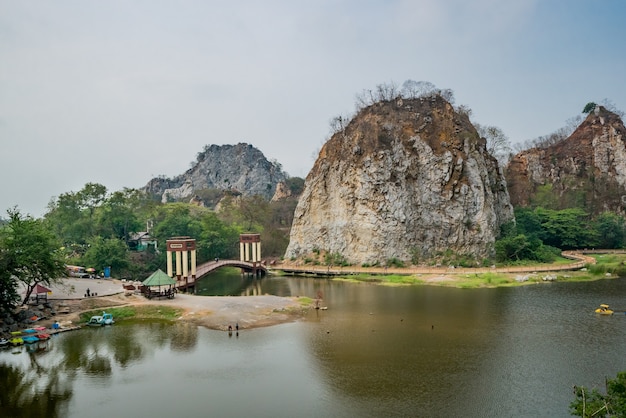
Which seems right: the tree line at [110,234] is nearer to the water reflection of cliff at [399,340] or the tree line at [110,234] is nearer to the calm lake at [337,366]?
the calm lake at [337,366]

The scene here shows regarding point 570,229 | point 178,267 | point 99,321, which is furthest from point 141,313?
point 570,229

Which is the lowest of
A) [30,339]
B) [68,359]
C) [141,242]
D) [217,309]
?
[68,359]

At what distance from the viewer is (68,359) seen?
77.0ft

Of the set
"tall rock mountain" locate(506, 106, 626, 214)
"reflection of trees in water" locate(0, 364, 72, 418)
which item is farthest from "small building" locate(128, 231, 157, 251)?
"tall rock mountain" locate(506, 106, 626, 214)

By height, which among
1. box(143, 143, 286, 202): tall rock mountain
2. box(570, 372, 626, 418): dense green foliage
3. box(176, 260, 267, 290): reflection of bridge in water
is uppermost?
box(143, 143, 286, 202): tall rock mountain

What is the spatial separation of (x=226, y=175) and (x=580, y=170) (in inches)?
3440

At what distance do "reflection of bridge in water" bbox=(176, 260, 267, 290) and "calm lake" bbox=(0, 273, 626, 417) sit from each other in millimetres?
13108

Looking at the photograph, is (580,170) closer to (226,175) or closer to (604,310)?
(604,310)

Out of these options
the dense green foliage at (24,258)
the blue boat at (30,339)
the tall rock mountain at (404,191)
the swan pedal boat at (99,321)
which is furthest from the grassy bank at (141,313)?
the tall rock mountain at (404,191)

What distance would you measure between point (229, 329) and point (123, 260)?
2237cm

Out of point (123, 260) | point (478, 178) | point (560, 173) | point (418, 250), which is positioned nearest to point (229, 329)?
point (123, 260)

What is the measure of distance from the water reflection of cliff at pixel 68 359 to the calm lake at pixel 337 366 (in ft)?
0.22

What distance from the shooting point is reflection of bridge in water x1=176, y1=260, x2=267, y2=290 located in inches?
1719

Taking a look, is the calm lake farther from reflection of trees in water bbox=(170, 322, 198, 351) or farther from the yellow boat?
the yellow boat
